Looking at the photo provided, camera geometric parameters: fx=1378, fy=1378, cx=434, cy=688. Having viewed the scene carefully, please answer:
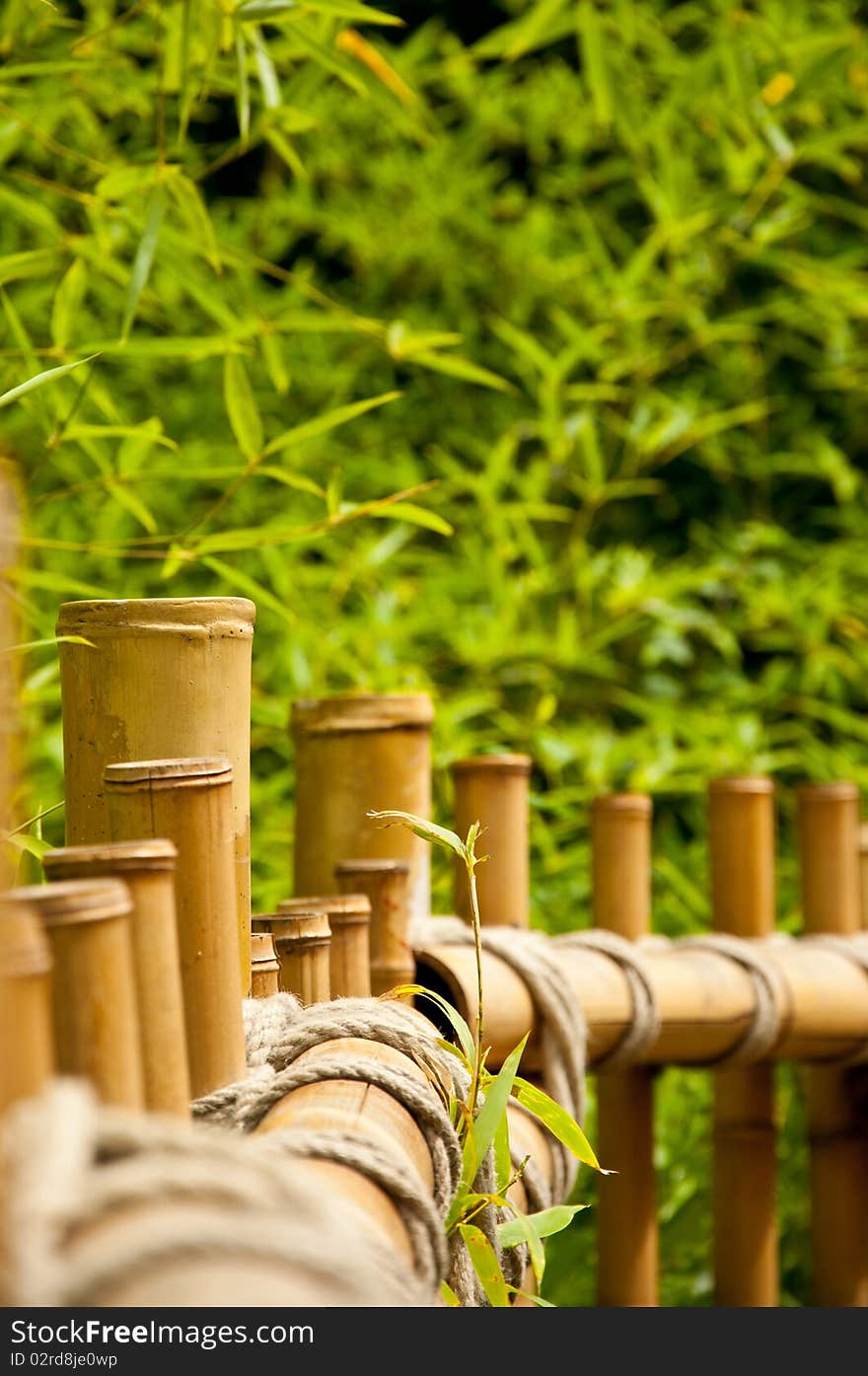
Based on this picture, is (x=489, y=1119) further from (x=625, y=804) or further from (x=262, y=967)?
(x=625, y=804)

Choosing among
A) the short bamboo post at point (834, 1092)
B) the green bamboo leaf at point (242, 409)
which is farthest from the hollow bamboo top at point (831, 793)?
the green bamboo leaf at point (242, 409)

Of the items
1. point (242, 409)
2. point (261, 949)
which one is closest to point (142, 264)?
point (242, 409)

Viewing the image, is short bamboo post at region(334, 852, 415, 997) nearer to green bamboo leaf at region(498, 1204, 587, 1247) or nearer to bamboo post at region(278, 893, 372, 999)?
bamboo post at region(278, 893, 372, 999)

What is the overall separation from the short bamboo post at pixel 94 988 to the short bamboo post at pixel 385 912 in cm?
36

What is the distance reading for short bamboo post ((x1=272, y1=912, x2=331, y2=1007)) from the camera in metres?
0.54

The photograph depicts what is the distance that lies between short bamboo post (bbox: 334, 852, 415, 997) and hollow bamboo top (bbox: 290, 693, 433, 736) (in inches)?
3.1

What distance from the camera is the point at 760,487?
1.73 m

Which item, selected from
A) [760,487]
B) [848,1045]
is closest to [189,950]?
[848,1045]

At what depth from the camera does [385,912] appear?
Result: 2.26ft

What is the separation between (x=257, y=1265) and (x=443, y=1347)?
0.14 meters

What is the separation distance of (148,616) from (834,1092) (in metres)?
0.75

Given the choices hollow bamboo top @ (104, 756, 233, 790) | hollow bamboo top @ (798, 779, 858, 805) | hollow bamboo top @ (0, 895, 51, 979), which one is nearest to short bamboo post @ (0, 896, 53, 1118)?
hollow bamboo top @ (0, 895, 51, 979)

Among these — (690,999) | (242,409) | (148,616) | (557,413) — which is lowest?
(690,999)

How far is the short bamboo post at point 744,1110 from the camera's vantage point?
99cm
